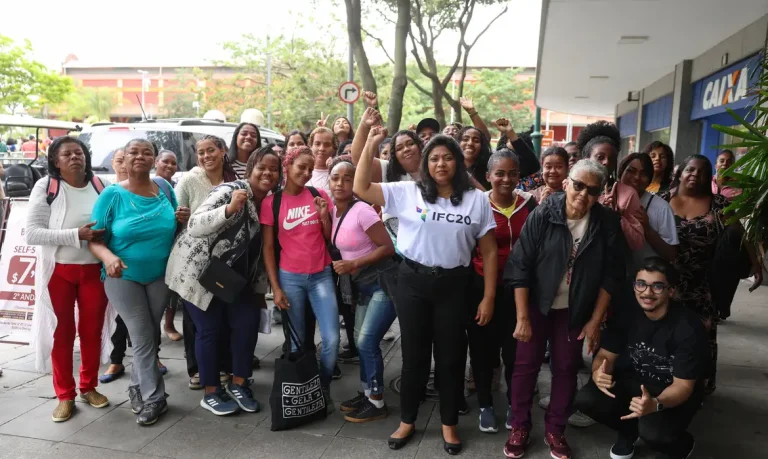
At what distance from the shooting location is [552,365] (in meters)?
3.45

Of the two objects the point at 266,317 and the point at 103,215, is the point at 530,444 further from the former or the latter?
the point at 103,215

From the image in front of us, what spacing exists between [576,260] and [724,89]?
309 inches

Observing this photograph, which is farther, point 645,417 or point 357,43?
point 357,43

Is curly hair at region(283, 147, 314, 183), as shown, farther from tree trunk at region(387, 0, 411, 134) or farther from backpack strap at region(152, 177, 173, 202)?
tree trunk at region(387, 0, 411, 134)

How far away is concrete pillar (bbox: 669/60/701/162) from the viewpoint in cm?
1128

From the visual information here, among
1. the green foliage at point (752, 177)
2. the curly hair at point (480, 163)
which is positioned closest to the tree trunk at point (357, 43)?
the curly hair at point (480, 163)

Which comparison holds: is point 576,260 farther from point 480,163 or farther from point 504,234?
point 480,163

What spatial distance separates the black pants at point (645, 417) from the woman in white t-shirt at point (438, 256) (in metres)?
0.76

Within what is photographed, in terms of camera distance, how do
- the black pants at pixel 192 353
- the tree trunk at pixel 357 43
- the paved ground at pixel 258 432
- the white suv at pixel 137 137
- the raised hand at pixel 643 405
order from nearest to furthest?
1. the raised hand at pixel 643 405
2. the paved ground at pixel 258 432
3. the black pants at pixel 192 353
4. the white suv at pixel 137 137
5. the tree trunk at pixel 357 43

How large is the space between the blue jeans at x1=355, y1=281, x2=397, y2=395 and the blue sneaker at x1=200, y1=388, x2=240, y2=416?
91 centimetres

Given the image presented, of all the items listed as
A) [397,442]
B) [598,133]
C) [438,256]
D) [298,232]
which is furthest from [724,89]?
[397,442]

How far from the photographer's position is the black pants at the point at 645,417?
10.4 feet

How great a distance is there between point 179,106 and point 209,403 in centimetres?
4495

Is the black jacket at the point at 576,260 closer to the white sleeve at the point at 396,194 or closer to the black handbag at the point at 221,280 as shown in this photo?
the white sleeve at the point at 396,194
